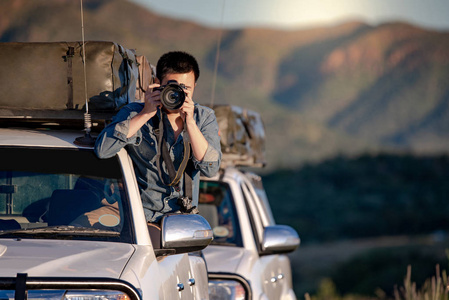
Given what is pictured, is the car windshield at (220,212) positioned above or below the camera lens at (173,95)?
below

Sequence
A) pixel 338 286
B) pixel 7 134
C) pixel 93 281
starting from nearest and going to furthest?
pixel 93 281 < pixel 7 134 < pixel 338 286

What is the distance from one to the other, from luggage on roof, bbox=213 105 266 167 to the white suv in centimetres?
18

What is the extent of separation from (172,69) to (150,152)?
0.52 m

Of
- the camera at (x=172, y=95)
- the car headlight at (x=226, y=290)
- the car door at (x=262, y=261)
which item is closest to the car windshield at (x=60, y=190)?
the camera at (x=172, y=95)

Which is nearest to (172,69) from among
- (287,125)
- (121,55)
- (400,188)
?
(121,55)

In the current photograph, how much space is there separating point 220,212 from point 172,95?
328cm

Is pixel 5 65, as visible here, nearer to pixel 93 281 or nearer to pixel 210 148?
pixel 210 148

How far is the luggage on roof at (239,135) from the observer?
8.57 metres

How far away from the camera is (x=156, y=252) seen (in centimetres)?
465

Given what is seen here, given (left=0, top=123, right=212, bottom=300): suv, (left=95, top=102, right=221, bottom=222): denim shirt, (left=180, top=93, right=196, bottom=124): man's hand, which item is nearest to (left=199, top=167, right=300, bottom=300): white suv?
(left=0, top=123, right=212, bottom=300): suv

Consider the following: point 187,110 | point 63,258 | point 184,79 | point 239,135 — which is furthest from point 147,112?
point 239,135

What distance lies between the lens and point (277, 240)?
7.62m

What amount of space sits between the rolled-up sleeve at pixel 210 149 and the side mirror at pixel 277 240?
2285mm

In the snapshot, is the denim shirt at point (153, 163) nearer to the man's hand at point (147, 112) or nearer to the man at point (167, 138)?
the man at point (167, 138)
